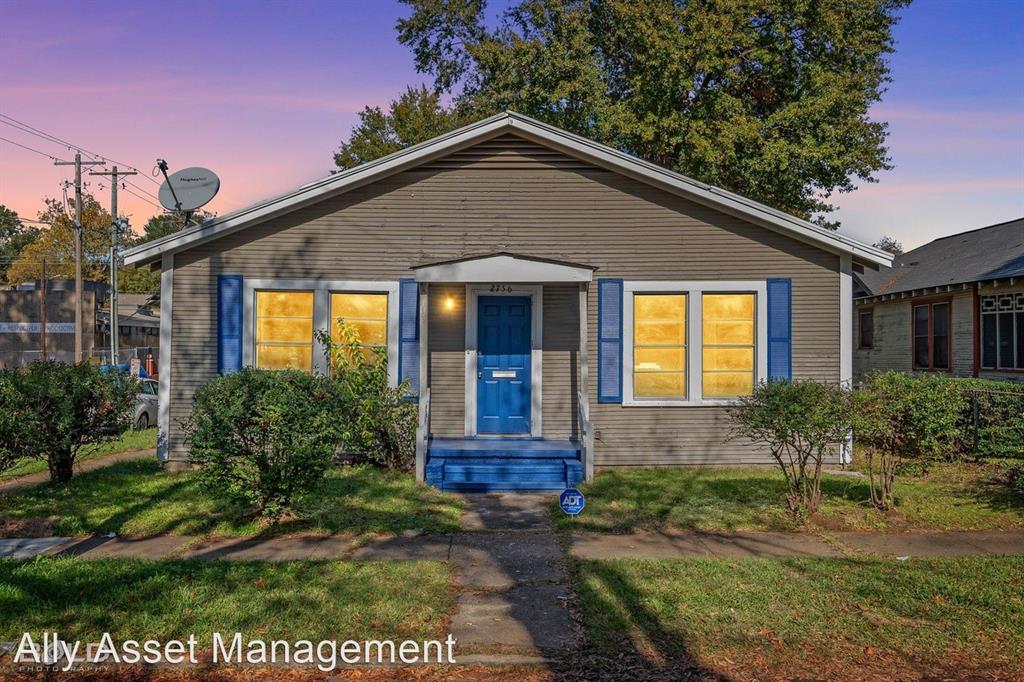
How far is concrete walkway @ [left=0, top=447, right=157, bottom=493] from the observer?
9.50 metres

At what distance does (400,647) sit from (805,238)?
8.86 meters

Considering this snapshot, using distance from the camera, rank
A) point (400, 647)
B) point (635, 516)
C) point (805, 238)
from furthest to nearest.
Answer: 1. point (805, 238)
2. point (635, 516)
3. point (400, 647)

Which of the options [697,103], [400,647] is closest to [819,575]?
[400,647]

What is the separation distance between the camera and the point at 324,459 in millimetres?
7137

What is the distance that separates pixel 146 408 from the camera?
681 inches

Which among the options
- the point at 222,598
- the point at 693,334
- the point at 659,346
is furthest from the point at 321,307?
the point at 222,598

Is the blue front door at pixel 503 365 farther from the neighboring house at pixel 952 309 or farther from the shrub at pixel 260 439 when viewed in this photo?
the neighboring house at pixel 952 309

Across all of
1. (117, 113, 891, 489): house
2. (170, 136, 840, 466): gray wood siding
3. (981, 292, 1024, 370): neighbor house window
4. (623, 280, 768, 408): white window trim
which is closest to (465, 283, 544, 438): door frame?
(117, 113, 891, 489): house

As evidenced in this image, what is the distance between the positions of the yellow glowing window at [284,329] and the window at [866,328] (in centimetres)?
1886

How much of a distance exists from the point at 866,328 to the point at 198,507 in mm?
21638

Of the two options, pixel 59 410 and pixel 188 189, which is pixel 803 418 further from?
pixel 188 189

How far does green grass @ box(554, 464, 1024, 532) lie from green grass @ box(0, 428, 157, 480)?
274 inches

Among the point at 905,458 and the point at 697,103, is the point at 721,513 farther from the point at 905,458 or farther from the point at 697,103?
the point at 697,103

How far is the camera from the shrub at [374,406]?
9.95 metres
